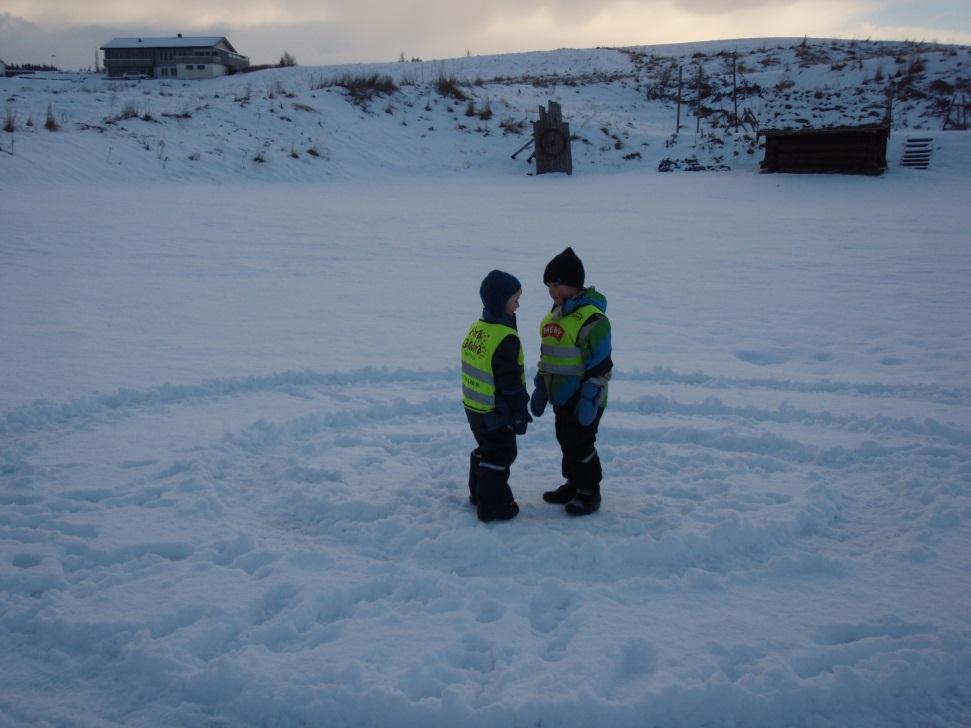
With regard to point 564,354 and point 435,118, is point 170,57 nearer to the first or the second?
point 435,118

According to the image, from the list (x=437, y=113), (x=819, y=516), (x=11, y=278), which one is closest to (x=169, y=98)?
(x=437, y=113)

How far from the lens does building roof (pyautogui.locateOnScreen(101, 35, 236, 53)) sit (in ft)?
180

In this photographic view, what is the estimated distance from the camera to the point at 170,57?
179 feet

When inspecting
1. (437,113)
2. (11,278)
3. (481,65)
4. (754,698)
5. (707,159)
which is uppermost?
(481,65)

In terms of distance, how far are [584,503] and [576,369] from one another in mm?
913

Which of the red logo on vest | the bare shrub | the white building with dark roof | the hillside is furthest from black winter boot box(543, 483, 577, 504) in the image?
the white building with dark roof

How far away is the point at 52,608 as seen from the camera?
4133mm

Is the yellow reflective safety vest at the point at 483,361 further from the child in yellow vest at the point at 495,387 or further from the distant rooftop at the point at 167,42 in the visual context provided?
the distant rooftop at the point at 167,42

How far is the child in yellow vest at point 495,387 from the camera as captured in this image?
16.1 feet

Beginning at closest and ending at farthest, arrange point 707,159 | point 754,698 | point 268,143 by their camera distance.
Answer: point 754,698 → point 268,143 → point 707,159

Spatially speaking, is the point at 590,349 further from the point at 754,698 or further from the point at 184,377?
the point at 184,377

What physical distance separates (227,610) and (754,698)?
2592mm

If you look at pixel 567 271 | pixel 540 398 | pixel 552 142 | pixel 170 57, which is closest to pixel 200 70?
pixel 170 57

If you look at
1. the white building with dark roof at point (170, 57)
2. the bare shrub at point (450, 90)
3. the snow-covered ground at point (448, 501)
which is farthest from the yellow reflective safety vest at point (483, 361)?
the white building with dark roof at point (170, 57)
